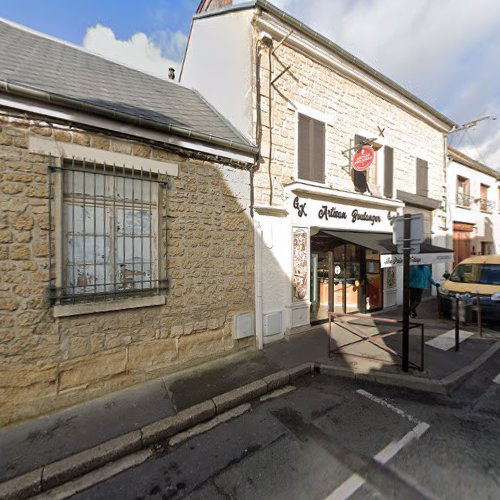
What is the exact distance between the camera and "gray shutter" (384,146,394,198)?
7.92m

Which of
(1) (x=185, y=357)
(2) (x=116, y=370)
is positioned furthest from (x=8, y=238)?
(1) (x=185, y=357)

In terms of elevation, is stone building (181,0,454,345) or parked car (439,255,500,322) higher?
stone building (181,0,454,345)

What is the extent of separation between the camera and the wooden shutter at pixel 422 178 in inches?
355

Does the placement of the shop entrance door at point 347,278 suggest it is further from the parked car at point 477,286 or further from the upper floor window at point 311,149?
the upper floor window at point 311,149

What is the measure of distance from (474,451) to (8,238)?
18.5 ft

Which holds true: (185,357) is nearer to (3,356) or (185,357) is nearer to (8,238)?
(3,356)

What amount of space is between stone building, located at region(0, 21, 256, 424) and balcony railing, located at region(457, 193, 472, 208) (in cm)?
1109

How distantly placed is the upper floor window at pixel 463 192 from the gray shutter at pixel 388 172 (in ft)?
18.6

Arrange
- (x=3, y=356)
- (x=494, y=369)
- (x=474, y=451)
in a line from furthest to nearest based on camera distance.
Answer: (x=494, y=369) → (x=3, y=356) → (x=474, y=451)

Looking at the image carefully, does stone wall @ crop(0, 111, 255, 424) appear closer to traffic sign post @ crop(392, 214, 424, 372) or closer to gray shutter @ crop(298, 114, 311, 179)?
gray shutter @ crop(298, 114, 311, 179)

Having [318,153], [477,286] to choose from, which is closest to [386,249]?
[477,286]

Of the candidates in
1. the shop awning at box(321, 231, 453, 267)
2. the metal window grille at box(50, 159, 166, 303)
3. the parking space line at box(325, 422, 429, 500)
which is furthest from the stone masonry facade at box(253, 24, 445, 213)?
the parking space line at box(325, 422, 429, 500)

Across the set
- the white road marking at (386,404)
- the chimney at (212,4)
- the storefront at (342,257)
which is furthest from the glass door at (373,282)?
the chimney at (212,4)

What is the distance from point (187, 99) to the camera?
19.9 ft
